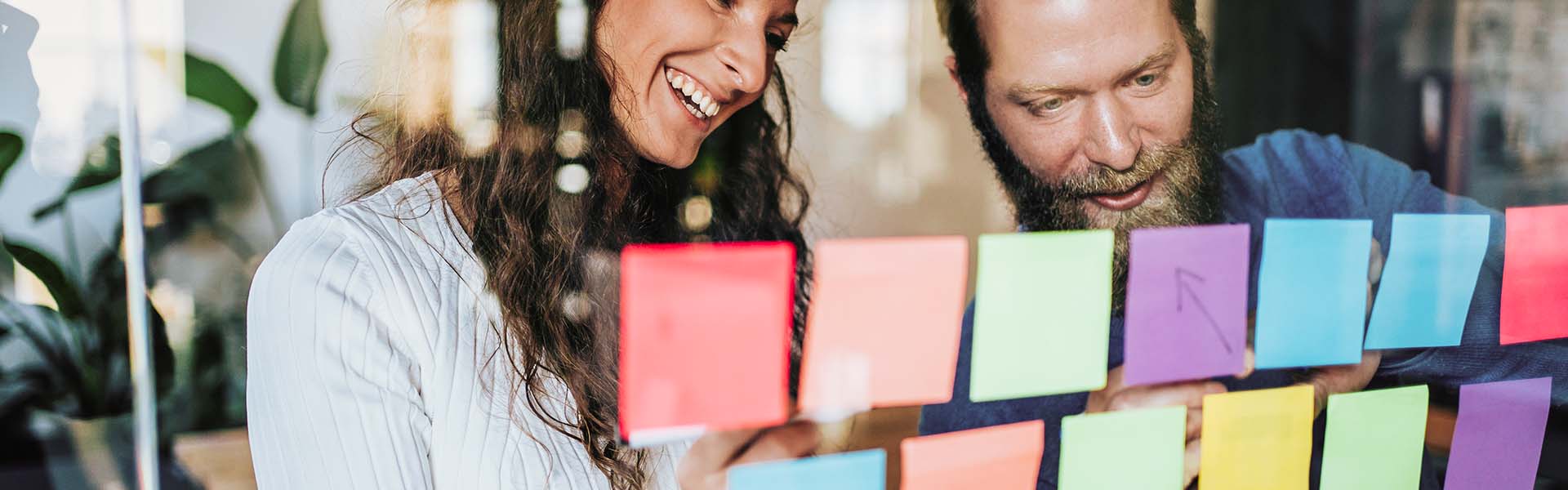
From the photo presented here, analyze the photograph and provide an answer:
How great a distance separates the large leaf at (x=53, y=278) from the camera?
93cm

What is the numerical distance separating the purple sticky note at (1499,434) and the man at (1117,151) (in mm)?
186

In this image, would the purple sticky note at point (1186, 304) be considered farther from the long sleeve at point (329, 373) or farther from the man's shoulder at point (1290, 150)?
the long sleeve at point (329, 373)

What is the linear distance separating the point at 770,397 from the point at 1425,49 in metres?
1.06

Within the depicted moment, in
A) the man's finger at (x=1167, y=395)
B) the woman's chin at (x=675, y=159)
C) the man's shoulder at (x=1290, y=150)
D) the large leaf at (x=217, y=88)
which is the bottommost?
the man's finger at (x=1167, y=395)

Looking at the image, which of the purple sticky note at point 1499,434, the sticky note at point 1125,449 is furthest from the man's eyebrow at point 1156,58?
the purple sticky note at point 1499,434

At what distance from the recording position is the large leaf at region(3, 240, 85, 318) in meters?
0.93

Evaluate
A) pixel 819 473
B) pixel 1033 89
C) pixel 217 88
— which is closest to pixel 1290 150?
pixel 1033 89

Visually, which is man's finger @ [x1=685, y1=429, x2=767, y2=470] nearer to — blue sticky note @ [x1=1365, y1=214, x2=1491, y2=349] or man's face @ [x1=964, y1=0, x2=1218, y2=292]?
man's face @ [x1=964, y1=0, x2=1218, y2=292]

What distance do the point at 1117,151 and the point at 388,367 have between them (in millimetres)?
830

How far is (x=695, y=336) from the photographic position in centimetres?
99

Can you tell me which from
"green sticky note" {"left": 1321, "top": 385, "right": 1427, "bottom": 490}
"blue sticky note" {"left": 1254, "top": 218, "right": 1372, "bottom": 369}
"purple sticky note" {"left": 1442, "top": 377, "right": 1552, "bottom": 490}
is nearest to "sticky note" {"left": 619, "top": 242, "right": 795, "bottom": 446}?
"blue sticky note" {"left": 1254, "top": 218, "right": 1372, "bottom": 369}

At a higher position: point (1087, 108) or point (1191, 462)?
point (1087, 108)

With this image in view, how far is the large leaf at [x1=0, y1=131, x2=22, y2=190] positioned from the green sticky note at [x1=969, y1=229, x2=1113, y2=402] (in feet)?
3.08

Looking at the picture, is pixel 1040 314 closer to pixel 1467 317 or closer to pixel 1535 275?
pixel 1467 317
